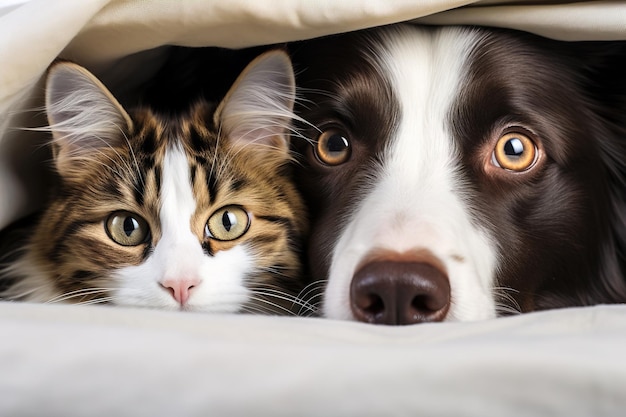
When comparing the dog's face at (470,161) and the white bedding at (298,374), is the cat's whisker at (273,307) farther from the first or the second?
the white bedding at (298,374)

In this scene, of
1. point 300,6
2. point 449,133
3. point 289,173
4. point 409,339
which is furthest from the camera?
point 289,173

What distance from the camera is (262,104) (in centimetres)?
143

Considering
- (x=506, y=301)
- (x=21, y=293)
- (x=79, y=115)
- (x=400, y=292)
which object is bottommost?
(x=21, y=293)

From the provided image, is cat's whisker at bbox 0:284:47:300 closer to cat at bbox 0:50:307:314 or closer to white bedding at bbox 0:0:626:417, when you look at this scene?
cat at bbox 0:50:307:314

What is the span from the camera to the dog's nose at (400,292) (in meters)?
1.09

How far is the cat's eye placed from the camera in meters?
1.33

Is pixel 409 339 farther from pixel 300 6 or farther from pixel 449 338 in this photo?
pixel 300 6

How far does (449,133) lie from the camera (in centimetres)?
135

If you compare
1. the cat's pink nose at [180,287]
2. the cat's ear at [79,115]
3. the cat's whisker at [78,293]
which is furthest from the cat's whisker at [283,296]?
the cat's ear at [79,115]

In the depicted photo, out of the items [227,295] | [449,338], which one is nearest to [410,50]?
[227,295]

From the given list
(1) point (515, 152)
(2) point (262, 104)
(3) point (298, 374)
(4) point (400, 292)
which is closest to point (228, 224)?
(2) point (262, 104)

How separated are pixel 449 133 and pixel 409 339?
0.55 metres

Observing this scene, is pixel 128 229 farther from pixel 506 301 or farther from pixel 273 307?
pixel 506 301

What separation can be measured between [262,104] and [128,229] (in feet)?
1.04
